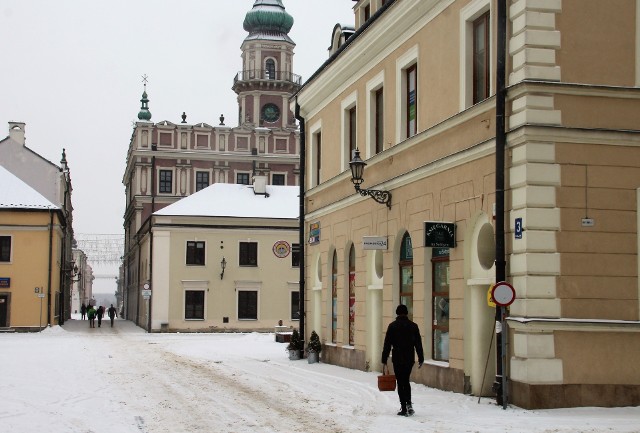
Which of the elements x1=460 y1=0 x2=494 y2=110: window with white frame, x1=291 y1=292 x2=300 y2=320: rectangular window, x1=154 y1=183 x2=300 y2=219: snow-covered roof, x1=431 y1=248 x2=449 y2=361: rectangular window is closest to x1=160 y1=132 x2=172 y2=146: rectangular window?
x1=154 y1=183 x2=300 y2=219: snow-covered roof

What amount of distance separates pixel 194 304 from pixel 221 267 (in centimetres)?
234

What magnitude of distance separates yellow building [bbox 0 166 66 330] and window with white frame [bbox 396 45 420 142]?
1331 inches

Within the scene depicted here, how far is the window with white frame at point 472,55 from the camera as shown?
16.1m

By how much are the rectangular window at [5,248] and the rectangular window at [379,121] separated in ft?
106

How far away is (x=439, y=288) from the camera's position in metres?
17.7

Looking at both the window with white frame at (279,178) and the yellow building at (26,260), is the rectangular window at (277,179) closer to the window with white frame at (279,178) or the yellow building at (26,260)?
the window with white frame at (279,178)

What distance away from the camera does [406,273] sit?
64.0ft

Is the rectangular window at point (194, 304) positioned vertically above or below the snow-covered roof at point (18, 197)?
below

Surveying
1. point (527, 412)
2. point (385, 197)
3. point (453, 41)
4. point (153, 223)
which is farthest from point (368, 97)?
point (153, 223)

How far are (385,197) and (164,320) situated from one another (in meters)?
32.2

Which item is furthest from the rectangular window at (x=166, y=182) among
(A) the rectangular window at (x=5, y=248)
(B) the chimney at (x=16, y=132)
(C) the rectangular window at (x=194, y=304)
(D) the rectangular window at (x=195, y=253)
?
(A) the rectangular window at (x=5, y=248)

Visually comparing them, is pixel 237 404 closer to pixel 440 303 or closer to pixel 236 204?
pixel 440 303

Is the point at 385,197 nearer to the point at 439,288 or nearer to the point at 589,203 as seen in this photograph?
the point at 439,288

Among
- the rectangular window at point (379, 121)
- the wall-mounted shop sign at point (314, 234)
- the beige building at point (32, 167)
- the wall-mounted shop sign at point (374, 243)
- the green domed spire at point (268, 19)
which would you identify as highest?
the green domed spire at point (268, 19)
